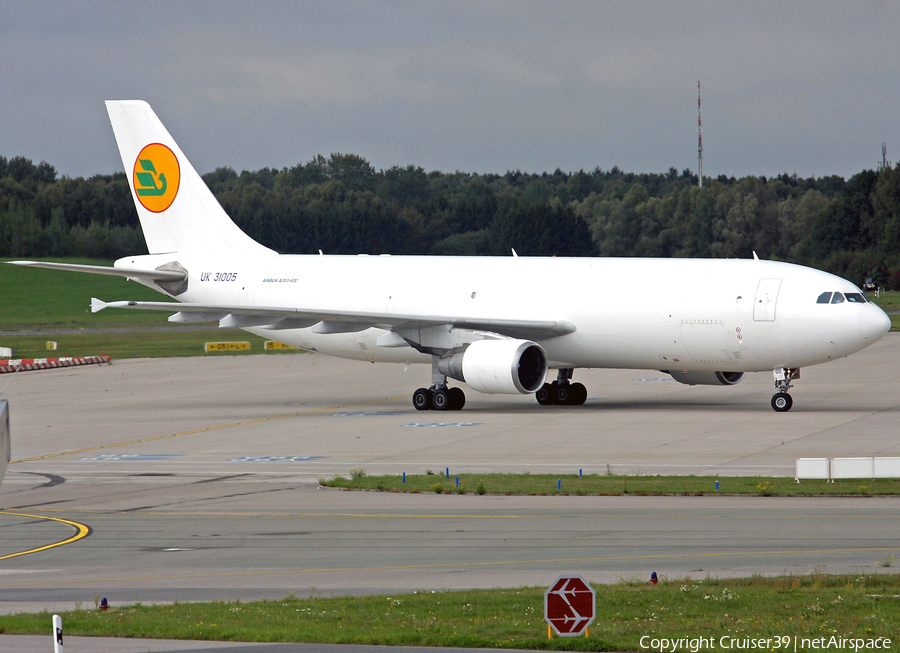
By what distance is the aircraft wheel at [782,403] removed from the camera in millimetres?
Answer: 35438

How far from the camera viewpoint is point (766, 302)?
34219mm

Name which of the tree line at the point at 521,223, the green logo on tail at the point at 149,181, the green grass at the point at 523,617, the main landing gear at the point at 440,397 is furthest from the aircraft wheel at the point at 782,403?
the tree line at the point at 521,223

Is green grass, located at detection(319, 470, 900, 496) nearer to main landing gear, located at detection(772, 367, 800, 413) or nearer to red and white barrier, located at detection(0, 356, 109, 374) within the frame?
main landing gear, located at detection(772, 367, 800, 413)

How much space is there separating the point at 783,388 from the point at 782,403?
521 mm

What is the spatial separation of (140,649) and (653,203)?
114m

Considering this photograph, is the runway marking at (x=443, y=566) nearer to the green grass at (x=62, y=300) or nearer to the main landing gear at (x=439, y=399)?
the main landing gear at (x=439, y=399)

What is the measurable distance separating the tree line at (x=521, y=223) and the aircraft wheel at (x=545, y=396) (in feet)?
246

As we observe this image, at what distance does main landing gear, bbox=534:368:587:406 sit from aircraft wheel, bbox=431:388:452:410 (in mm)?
3284

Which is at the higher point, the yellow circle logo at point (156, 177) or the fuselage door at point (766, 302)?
the yellow circle logo at point (156, 177)

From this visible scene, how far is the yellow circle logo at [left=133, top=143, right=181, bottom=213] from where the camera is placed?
44.3m

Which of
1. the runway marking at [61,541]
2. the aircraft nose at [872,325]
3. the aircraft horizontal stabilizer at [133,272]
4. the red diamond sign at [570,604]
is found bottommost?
the runway marking at [61,541]

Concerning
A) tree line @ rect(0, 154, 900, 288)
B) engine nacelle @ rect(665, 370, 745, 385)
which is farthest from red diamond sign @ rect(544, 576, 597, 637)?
tree line @ rect(0, 154, 900, 288)

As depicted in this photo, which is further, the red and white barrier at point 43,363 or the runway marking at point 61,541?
the red and white barrier at point 43,363

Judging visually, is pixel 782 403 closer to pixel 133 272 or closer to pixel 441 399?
pixel 441 399
